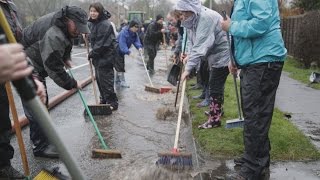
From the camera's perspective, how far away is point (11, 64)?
1.87 m

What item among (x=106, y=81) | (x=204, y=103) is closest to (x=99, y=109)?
(x=106, y=81)

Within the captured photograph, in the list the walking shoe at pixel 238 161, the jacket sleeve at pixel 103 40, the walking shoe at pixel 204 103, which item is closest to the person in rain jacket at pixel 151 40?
the walking shoe at pixel 204 103

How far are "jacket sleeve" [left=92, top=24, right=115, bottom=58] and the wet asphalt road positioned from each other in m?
1.18

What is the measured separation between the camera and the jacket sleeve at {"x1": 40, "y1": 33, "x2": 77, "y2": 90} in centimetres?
453

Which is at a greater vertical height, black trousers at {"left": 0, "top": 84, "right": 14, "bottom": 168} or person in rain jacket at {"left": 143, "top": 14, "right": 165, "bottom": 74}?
black trousers at {"left": 0, "top": 84, "right": 14, "bottom": 168}

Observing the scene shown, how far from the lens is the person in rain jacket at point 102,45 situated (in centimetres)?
732

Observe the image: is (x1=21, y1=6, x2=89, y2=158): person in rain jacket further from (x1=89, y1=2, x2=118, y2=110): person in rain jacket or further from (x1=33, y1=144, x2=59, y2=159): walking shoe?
(x1=89, y1=2, x2=118, y2=110): person in rain jacket

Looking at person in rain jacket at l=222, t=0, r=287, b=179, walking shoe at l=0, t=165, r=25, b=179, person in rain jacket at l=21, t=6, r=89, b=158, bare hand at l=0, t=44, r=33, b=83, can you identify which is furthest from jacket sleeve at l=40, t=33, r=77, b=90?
bare hand at l=0, t=44, r=33, b=83

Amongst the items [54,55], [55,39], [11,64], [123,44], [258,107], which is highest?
[11,64]

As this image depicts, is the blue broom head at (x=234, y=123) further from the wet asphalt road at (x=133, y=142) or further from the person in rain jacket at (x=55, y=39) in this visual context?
the person in rain jacket at (x=55, y=39)

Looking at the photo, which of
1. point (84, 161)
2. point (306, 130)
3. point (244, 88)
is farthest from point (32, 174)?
point (306, 130)

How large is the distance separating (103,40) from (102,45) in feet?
0.29

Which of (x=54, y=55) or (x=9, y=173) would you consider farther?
(x=54, y=55)

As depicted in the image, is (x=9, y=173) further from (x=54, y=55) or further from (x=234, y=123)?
(x=234, y=123)
